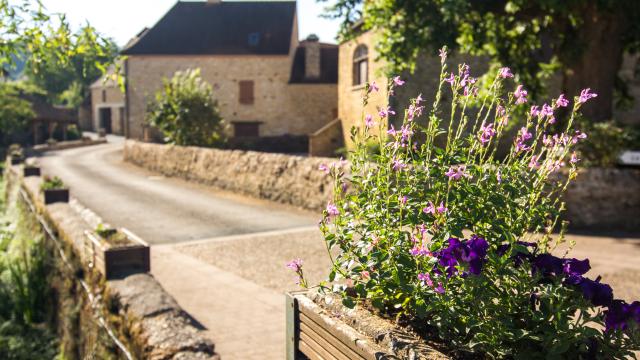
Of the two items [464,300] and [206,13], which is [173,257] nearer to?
[464,300]

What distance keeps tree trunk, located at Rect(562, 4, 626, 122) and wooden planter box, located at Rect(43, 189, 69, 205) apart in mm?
10336

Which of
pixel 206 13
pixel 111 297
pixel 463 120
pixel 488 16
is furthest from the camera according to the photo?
pixel 206 13

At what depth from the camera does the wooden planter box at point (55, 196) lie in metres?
10.9

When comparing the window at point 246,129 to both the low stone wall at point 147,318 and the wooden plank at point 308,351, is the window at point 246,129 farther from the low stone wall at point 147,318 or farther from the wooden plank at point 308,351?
the wooden plank at point 308,351

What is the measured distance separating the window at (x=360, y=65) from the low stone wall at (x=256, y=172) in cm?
719

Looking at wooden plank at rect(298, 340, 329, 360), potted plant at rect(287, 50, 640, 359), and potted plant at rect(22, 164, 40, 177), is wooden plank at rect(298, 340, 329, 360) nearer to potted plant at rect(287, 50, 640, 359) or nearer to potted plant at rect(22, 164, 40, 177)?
potted plant at rect(287, 50, 640, 359)

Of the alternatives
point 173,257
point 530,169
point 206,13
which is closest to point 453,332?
point 530,169

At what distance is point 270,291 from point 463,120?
4396 mm

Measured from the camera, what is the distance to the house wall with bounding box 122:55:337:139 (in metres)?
34.2

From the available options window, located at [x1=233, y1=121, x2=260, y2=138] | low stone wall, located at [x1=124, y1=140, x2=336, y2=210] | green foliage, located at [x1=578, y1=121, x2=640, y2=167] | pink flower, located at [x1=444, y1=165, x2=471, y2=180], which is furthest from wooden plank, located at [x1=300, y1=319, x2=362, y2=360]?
window, located at [x1=233, y1=121, x2=260, y2=138]

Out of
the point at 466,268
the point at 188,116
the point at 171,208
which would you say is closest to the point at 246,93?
the point at 188,116

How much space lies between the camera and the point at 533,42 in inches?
535

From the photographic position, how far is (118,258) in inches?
242

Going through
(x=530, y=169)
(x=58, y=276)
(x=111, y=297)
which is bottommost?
(x=58, y=276)
